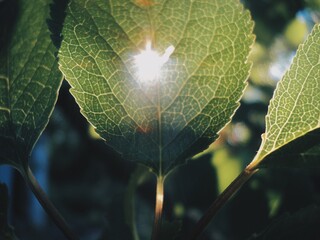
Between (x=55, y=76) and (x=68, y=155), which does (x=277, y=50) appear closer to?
(x=55, y=76)

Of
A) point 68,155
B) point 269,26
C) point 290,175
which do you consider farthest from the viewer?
point 68,155

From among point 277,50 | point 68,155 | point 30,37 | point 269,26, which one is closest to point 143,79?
point 30,37

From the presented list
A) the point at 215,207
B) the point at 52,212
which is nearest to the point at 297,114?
the point at 215,207

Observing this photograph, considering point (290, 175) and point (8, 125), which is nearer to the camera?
point (8, 125)

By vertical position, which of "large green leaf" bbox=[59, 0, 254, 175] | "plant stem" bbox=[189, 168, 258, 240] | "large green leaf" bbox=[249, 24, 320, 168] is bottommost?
"plant stem" bbox=[189, 168, 258, 240]

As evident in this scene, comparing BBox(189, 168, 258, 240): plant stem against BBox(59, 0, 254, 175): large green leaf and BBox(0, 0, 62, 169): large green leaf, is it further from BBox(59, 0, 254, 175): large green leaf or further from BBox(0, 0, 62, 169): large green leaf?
BBox(0, 0, 62, 169): large green leaf

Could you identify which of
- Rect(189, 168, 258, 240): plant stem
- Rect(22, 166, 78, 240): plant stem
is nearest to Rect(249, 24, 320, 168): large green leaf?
Rect(189, 168, 258, 240): plant stem
